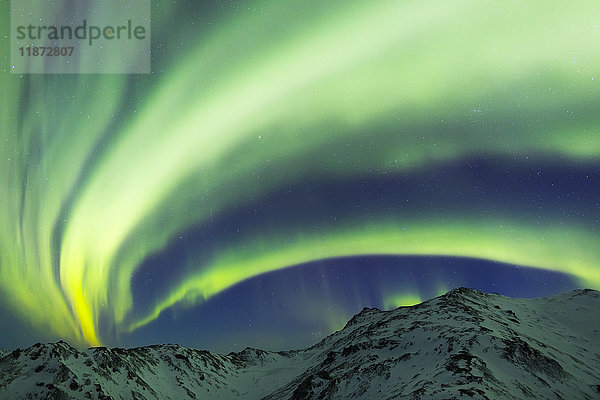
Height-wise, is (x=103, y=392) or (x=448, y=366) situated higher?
(x=448, y=366)

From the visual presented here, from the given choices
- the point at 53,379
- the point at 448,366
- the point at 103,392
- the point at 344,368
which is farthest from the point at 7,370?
the point at 448,366

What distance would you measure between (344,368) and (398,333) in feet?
70.6

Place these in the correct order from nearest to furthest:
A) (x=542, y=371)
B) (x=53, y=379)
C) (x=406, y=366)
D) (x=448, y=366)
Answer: (x=448, y=366) < (x=542, y=371) < (x=406, y=366) < (x=53, y=379)

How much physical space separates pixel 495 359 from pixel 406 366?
23284 millimetres

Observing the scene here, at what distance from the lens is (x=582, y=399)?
101688mm

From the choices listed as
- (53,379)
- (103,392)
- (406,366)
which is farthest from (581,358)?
(53,379)

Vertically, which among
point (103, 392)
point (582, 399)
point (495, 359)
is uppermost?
point (495, 359)

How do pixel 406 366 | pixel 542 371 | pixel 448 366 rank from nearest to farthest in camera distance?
1. pixel 448 366
2. pixel 542 371
3. pixel 406 366

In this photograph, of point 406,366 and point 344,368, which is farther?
point 344,368

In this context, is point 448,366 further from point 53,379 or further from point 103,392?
point 53,379

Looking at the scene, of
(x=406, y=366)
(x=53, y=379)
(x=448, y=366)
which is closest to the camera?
(x=448, y=366)

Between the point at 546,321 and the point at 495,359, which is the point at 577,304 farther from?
the point at 495,359

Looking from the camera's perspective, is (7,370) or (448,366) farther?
(7,370)

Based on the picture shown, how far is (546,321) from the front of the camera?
174500 millimetres
